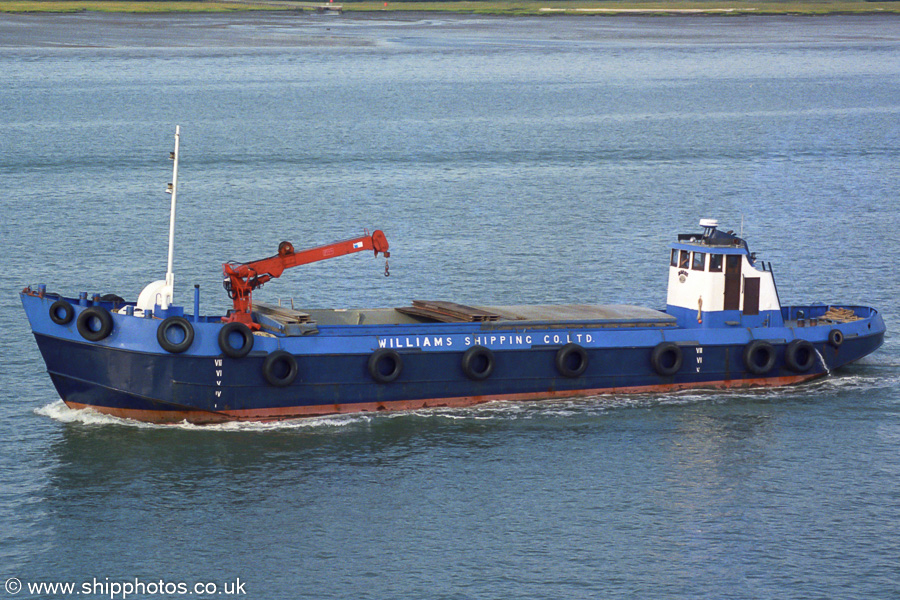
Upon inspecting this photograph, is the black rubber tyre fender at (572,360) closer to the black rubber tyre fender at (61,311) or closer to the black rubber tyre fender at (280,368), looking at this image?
the black rubber tyre fender at (280,368)

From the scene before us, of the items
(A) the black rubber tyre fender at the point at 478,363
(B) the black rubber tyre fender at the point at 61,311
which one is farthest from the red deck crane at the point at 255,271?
(B) the black rubber tyre fender at the point at 61,311

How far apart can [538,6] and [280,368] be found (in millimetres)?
156062

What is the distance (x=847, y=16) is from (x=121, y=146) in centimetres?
13126

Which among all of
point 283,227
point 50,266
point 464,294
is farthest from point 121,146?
point 464,294

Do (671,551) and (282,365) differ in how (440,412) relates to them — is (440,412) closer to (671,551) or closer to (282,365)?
(282,365)

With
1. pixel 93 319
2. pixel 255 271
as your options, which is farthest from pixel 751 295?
pixel 93 319

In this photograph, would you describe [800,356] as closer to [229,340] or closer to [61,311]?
[229,340]

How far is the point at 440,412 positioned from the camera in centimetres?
A: 2638

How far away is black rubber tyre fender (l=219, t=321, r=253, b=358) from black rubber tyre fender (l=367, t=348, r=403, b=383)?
261cm

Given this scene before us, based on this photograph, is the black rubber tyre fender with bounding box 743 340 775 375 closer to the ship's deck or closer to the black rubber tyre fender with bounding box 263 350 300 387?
the ship's deck

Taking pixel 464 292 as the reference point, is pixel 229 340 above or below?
below

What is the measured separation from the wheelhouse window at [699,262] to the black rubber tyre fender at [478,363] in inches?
228

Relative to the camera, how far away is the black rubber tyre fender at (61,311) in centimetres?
2428

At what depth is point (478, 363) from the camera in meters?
26.3
